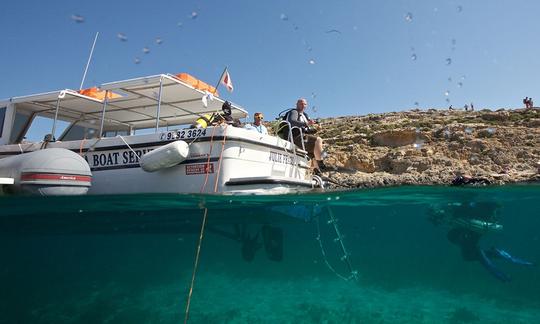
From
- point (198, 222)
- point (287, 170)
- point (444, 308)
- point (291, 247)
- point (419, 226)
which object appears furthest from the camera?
point (291, 247)

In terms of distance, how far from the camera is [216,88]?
832cm

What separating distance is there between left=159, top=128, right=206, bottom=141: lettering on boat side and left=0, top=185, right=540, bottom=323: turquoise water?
1.44 m

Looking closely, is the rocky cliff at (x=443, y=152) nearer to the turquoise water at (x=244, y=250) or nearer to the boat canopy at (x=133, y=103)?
the turquoise water at (x=244, y=250)

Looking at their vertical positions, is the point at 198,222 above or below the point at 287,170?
below

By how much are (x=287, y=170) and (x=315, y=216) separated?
7662 mm

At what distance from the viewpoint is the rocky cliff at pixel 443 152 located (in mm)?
26062

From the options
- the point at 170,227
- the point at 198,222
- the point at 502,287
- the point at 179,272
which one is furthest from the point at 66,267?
the point at 502,287

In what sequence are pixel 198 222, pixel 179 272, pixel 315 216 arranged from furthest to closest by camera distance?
pixel 179 272
pixel 315 216
pixel 198 222

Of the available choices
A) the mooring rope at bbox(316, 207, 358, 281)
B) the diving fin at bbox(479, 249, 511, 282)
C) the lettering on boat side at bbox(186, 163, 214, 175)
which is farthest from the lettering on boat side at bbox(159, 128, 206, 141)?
the diving fin at bbox(479, 249, 511, 282)

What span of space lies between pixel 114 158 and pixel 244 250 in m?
13.1

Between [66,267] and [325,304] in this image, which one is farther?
[66,267]

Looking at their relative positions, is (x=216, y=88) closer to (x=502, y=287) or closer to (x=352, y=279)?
(x=352, y=279)

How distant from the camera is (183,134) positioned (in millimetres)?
6598

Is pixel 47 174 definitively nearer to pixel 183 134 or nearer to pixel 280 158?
pixel 183 134
